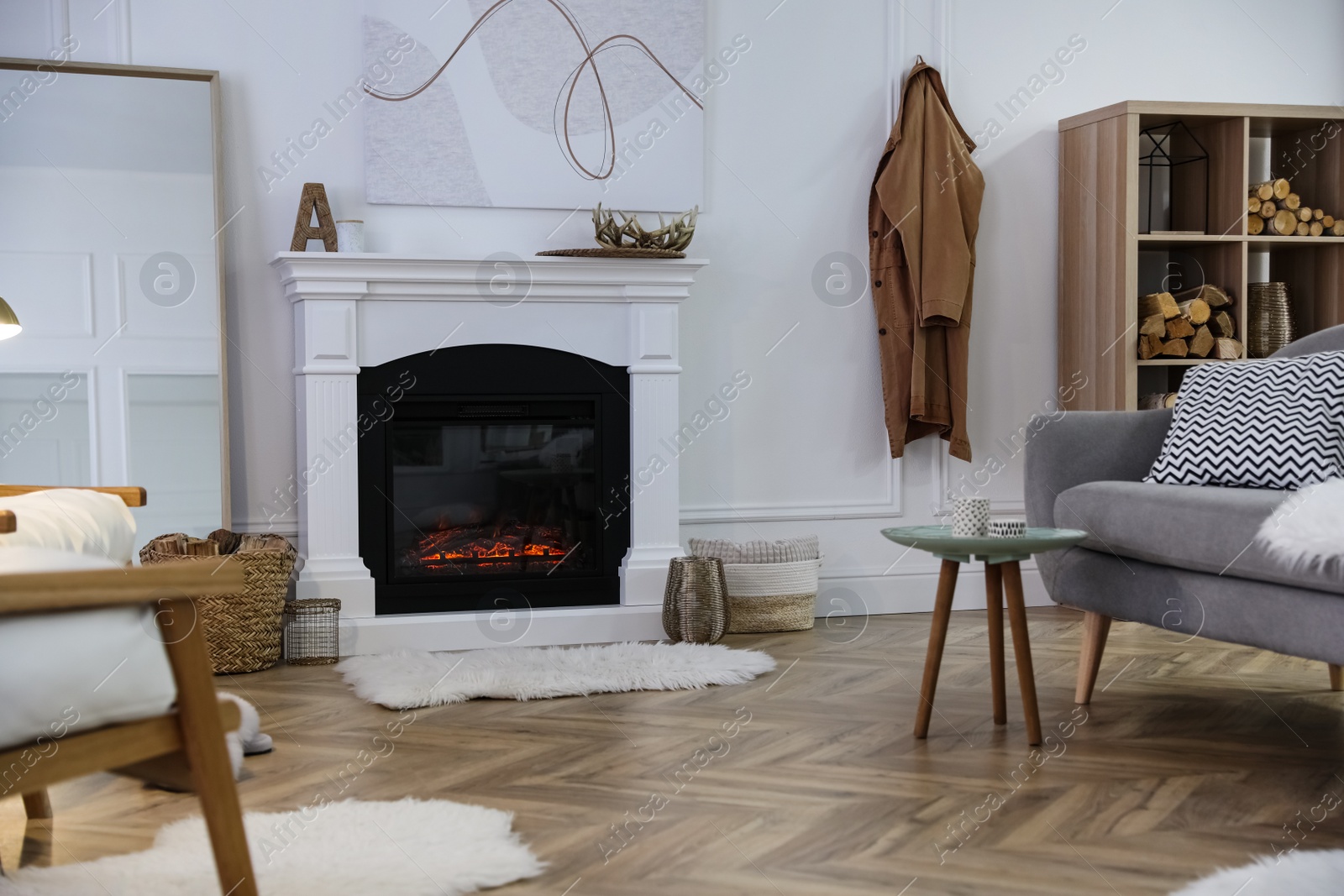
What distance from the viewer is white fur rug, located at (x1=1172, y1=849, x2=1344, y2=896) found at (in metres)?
1.63

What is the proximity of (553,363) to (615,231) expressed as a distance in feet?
1.56

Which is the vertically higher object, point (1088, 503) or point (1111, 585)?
point (1088, 503)

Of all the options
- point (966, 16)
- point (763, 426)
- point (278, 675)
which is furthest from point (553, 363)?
point (966, 16)

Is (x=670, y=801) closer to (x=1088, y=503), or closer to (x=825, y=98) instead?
(x=1088, y=503)

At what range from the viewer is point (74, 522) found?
81.7 inches

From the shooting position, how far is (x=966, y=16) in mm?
4383

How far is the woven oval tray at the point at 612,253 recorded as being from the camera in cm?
375

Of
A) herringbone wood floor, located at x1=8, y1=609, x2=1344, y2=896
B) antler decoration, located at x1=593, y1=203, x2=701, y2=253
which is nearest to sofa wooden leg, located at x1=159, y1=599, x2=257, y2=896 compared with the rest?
herringbone wood floor, located at x1=8, y1=609, x2=1344, y2=896

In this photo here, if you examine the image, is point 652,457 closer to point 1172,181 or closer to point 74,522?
point 74,522

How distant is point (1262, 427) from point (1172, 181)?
214 centimetres

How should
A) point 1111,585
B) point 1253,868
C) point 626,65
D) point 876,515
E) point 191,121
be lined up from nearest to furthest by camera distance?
point 1253,868 → point 1111,585 → point 191,121 → point 626,65 → point 876,515

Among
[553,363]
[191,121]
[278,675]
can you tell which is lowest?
[278,675]

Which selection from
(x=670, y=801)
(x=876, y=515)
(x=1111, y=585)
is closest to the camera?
(x=670, y=801)

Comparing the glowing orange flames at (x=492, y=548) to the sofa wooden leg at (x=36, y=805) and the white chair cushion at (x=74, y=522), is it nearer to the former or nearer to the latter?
the white chair cushion at (x=74, y=522)
